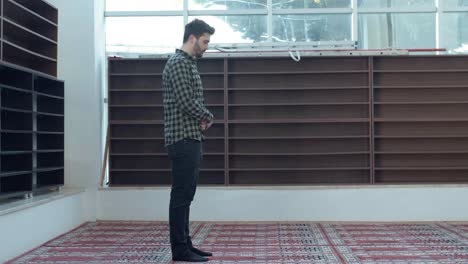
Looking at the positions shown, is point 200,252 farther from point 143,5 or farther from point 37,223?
point 143,5

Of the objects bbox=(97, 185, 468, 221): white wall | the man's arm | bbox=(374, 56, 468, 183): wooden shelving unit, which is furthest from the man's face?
bbox=(374, 56, 468, 183): wooden shelving unit

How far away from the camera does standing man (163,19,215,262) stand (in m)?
3.46

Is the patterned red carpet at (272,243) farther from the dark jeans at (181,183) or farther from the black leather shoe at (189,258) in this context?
the dark jeans at (181,183)

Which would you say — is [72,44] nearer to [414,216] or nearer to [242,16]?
[242,16]

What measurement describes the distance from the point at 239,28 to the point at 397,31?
1623 mm

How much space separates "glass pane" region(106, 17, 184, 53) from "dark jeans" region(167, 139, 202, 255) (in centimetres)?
289

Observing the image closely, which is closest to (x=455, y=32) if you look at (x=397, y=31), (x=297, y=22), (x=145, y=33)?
(x=397, y=31)

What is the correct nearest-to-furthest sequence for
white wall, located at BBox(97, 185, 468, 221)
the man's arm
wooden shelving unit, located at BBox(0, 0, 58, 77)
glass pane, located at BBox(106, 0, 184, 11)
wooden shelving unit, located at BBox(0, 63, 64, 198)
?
1. the man's arm
2. wooden shelving unit, located at BBox(0, 63, 64, 198)
3. wooden shelving unit, located at BBox(0, 0, 58, 77)
4. white wall, located at BBox(97, 185, 468, 221)
5. glass pane, located at BBox(106, 0, 184, 11)

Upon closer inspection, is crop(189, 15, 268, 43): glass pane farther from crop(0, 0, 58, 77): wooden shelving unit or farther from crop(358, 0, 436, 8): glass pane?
crop(0, 0, 58, 77): wooden shelving unit

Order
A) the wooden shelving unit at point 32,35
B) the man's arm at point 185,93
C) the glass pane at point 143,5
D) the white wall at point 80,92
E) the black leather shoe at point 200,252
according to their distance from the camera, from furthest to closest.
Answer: the glass pane at point 143,5, the white wall at point 80,92, the wooden shelving unit at point 32,35, the black leather shoe at point 200,252, the man's arm at point 185,93

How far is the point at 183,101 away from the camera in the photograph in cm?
344

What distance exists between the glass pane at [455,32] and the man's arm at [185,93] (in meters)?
→ 3.60

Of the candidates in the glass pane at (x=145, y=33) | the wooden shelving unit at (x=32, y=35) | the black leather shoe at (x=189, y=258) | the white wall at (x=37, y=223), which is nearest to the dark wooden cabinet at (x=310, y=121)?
the glass pane at (x=145, y=33)

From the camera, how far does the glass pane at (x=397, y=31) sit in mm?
6105
